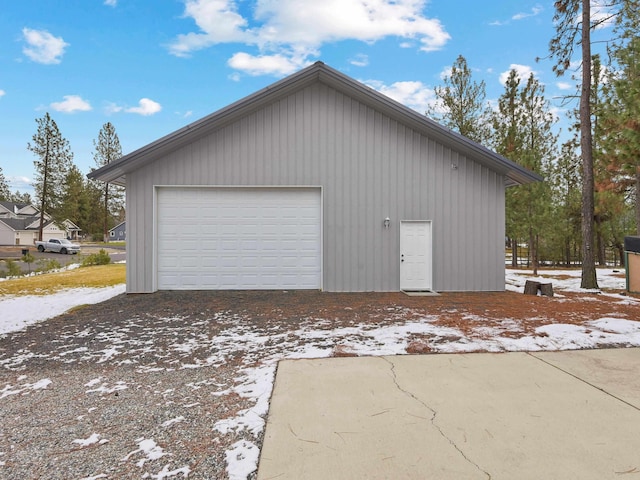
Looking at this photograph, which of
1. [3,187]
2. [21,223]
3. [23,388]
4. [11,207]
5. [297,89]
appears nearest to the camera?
Answer: [23,388]

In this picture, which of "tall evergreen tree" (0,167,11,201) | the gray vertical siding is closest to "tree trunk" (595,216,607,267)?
the gray vertical siding

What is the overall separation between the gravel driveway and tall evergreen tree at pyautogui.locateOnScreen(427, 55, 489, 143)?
10.6 meters

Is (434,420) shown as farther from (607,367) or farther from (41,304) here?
(41,304)

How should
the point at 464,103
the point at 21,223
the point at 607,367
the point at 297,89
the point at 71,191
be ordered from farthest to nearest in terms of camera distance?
the point at 21,223
the point at 71,191
the point at 464,103
the point at 297,89
the point at 607,367

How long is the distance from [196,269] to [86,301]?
97.2 inches

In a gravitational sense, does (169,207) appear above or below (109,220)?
below

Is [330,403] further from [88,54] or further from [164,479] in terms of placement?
[88,54]

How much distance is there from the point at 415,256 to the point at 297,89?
5299 millimetres

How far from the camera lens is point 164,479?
195 cm

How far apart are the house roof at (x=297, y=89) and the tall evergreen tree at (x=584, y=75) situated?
237cm

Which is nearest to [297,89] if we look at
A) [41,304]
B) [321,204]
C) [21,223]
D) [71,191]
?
[321,204]

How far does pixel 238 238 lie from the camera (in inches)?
356

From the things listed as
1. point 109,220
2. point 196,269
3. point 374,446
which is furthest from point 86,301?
point 109,220

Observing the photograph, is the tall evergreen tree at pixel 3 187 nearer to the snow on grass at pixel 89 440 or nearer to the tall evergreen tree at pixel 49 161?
the tall evergreen tree at pixel 49 161
